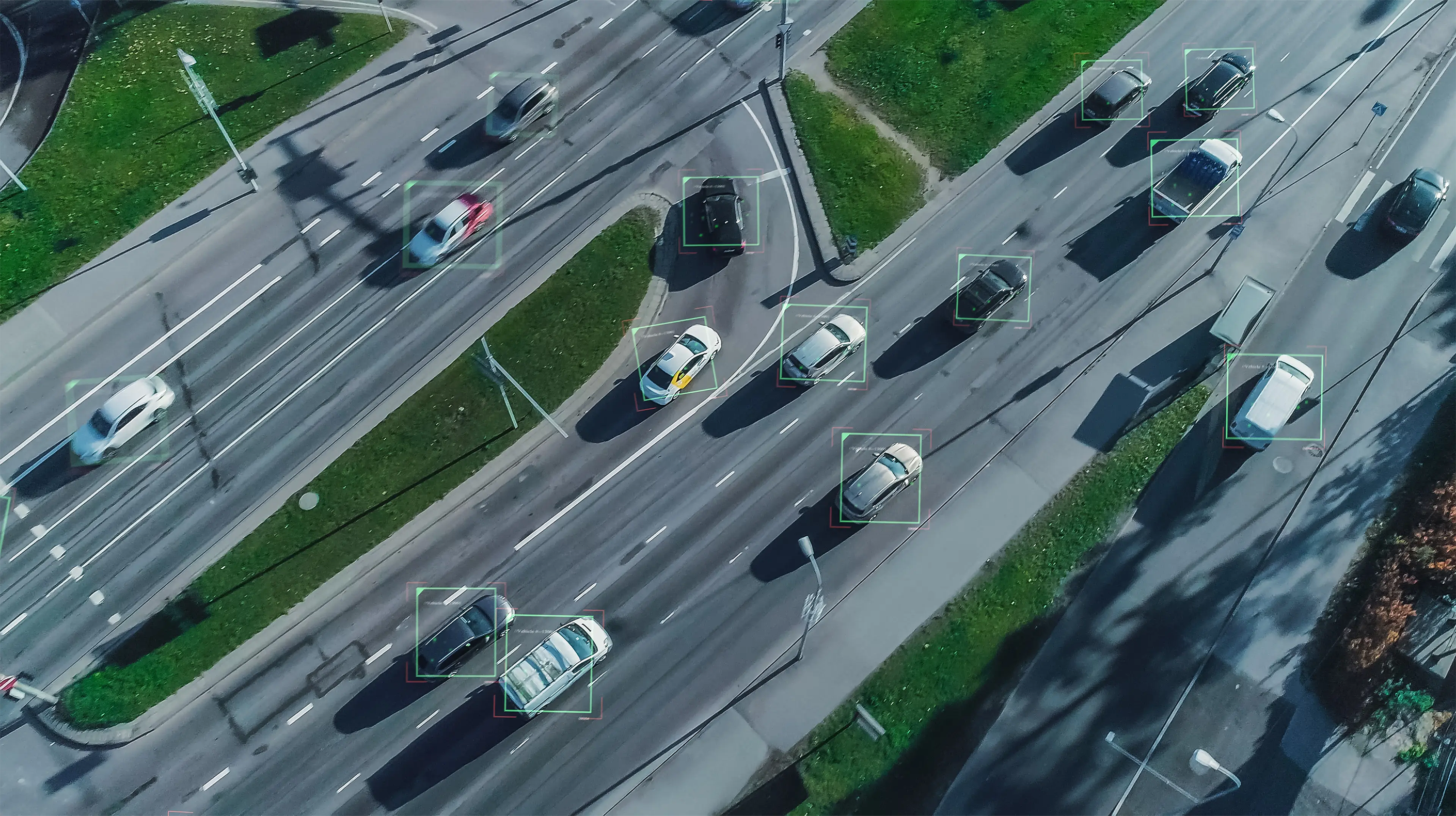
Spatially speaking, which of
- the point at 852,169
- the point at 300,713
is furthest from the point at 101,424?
the point at 852,169

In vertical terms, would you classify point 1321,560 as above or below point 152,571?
below

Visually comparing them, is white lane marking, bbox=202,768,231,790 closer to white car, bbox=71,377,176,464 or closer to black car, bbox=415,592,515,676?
black car, bbox=415,592,515,676

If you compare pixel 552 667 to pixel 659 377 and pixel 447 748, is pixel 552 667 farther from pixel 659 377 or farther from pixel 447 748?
pixel 659 377

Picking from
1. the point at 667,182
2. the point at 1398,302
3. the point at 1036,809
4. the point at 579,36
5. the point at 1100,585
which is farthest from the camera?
the point at 579,36

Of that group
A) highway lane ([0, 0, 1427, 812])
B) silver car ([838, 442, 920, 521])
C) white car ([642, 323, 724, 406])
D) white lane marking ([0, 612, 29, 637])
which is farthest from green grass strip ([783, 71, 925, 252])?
white lane marking ([0, 612, 29, 637])

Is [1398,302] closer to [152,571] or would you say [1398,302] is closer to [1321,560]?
[1321,560]

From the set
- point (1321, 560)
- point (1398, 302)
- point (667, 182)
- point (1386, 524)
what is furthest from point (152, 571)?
point (1398, 302)

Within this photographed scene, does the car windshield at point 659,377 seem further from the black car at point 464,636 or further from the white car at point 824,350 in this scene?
the black car at point 464,636
